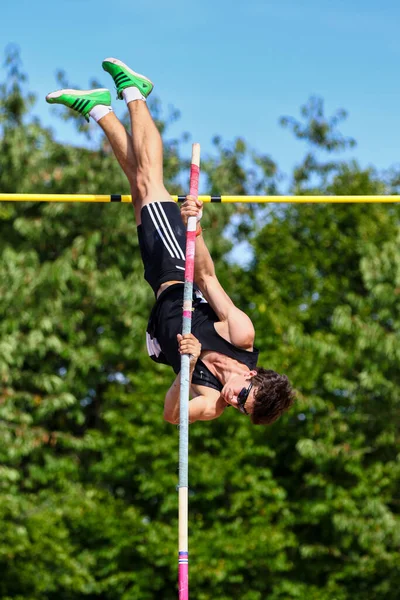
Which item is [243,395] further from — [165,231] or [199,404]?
[165,231]

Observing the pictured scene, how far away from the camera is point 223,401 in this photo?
671cm

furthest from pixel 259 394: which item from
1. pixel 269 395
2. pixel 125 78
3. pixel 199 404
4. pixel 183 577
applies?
pixel 125 78

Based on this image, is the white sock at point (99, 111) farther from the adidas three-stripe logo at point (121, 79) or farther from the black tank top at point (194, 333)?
the black tank top at point (194, 333)

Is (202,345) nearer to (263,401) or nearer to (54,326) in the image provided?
(263,401)

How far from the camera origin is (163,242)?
7.02 metres

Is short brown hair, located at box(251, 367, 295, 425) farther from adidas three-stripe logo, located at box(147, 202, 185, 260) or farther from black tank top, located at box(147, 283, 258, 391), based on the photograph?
adidas three-stripe logo, located at box(147, 202, 185, 260)

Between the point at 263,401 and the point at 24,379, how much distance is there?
15.0 m

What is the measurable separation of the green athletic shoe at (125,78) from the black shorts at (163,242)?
0.90m

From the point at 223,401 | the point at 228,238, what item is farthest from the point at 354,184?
the point at 223,401

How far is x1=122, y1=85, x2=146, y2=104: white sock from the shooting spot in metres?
7.32

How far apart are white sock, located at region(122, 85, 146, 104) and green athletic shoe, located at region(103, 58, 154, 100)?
3 cm

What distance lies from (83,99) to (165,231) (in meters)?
1.21

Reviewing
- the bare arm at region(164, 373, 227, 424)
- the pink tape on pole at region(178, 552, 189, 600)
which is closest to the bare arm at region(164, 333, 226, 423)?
the bare arm at region(164, 373, 227, 424)

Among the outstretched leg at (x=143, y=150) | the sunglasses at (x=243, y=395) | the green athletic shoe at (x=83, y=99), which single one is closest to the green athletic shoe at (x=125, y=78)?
the outstretched leg at (x=143, y=150)
